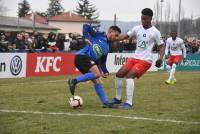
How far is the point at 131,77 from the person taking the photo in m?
11.6

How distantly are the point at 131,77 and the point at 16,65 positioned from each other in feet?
38.0

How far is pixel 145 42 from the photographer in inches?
468

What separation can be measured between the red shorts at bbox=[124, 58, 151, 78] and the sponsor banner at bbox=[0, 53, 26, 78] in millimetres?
10499

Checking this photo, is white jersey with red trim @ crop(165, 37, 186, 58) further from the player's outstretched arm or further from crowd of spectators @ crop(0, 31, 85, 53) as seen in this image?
the player's outstretched arm

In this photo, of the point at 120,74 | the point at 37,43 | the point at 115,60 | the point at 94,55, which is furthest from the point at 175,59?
the point at 94,55

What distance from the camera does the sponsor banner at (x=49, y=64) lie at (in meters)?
23.5

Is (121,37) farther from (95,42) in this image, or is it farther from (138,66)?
(138,66)

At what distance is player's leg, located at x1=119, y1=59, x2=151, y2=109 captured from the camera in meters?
11.4

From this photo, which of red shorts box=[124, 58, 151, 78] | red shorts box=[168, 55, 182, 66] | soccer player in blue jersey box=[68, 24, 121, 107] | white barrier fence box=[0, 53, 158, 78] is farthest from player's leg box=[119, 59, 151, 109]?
white barrier fence box=[0, 53, 158, 78]

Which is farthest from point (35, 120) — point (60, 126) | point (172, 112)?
point (172, 112)

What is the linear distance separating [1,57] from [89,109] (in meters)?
11.0

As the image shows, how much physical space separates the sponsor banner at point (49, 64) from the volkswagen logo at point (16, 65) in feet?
2.03

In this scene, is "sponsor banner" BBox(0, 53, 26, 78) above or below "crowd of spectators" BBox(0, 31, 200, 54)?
below

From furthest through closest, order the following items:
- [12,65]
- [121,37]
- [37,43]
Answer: [37,43] → [12,65] → [121,37]
